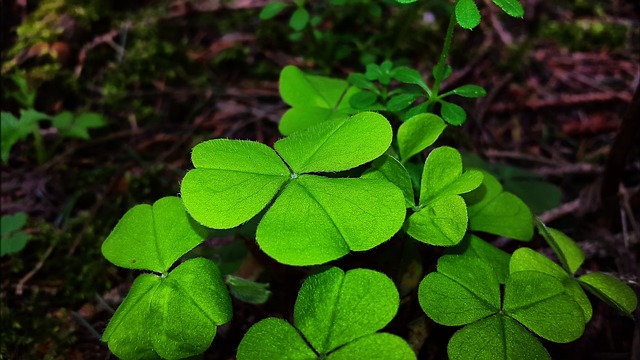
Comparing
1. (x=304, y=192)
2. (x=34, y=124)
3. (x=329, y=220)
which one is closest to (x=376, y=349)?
(x=329, y=220)

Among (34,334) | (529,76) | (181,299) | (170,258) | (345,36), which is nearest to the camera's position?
(181,299)

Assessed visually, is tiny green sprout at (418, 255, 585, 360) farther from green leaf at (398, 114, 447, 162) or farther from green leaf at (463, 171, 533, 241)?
green leaf at (398, 114, 447, 162)

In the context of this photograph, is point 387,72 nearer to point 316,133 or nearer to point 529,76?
point 316,133

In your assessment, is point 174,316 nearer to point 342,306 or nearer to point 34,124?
point 342,306

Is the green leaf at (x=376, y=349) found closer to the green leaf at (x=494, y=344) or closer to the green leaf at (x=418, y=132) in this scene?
the green leaf at (x=494, y=344)

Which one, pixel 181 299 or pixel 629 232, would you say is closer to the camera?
pixel 181 299

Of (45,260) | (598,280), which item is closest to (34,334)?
(45,260)
